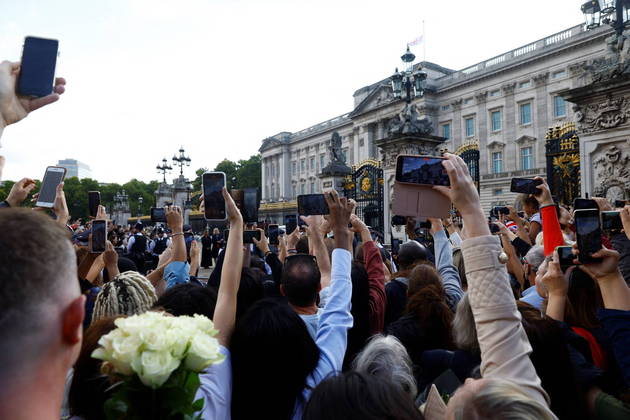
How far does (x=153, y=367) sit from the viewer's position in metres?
1.21

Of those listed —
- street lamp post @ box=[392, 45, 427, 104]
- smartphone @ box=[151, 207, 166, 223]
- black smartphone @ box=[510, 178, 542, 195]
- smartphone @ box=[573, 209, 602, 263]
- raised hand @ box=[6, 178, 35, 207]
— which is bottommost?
smartphone @ box=[573, 209, 602, 263]

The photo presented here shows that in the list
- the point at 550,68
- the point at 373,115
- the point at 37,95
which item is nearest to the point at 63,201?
the point at 37,95

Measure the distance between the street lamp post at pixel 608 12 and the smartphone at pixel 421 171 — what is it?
Answer: 31.2ft

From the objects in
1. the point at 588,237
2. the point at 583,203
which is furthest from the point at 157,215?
the point at 588,237

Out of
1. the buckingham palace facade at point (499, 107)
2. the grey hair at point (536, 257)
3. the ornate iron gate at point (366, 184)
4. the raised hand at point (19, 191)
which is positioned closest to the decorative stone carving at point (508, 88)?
the buckingham palace facade at point (499, 107)

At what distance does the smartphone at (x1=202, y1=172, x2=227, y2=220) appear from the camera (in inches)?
145

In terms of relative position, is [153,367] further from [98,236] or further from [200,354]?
[98,236]

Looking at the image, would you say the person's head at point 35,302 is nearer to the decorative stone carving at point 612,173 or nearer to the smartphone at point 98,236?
the smartphone at point 98,236

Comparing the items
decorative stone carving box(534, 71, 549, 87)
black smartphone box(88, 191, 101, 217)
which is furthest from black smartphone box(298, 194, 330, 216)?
decorative stone carving box(534, 71, 549, 87)

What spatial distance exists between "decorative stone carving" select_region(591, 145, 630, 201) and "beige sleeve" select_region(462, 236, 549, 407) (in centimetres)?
907

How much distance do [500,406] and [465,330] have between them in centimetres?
112

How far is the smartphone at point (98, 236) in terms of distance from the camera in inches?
169

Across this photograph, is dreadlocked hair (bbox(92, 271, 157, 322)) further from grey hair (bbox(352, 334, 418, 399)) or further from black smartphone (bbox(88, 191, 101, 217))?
black smartphone (bbox(88, 191, 101, 217))

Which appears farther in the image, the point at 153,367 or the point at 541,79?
the point at 541,79
